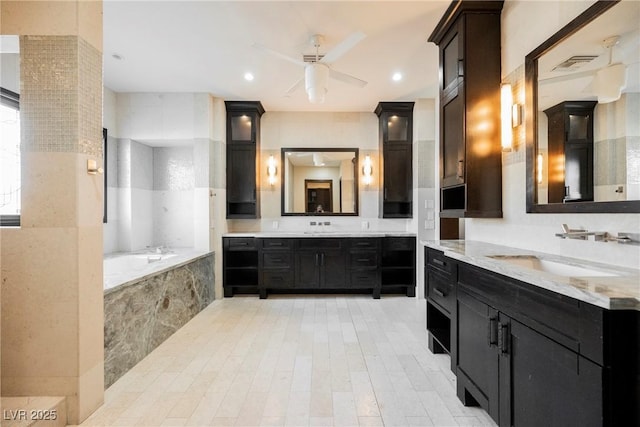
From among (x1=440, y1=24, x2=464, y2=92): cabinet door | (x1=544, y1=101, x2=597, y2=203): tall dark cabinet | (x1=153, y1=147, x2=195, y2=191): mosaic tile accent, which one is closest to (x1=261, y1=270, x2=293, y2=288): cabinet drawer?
(x1=153, y1=147, x2=195, y2=191): mosaic tile accent

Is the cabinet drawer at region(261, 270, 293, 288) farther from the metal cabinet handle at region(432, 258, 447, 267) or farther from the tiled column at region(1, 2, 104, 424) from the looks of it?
the tiled column at region(1, 2, 104, 424)

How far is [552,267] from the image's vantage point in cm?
170

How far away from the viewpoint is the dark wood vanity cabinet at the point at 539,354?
97 centimetres

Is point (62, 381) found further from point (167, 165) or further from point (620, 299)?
point (167, 165)

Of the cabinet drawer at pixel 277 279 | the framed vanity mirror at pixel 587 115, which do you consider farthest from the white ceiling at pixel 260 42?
the cabinet drawer at pixel 277 279

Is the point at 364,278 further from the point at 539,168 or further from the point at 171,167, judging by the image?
the point at 171,167

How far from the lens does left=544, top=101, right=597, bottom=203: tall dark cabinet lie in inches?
63.8

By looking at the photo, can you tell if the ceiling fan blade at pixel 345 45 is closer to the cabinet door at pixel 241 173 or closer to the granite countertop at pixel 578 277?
the granite countertop at pixel 578 277

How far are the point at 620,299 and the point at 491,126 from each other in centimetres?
178

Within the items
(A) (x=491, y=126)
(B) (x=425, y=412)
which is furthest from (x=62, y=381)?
(A) (x=491, y=126)

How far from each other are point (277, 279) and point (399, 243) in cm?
195

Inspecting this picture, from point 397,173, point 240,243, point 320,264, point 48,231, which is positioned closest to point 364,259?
point 320,264

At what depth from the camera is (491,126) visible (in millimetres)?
2373

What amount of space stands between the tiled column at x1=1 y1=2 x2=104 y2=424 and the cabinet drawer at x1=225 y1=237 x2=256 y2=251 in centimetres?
270
